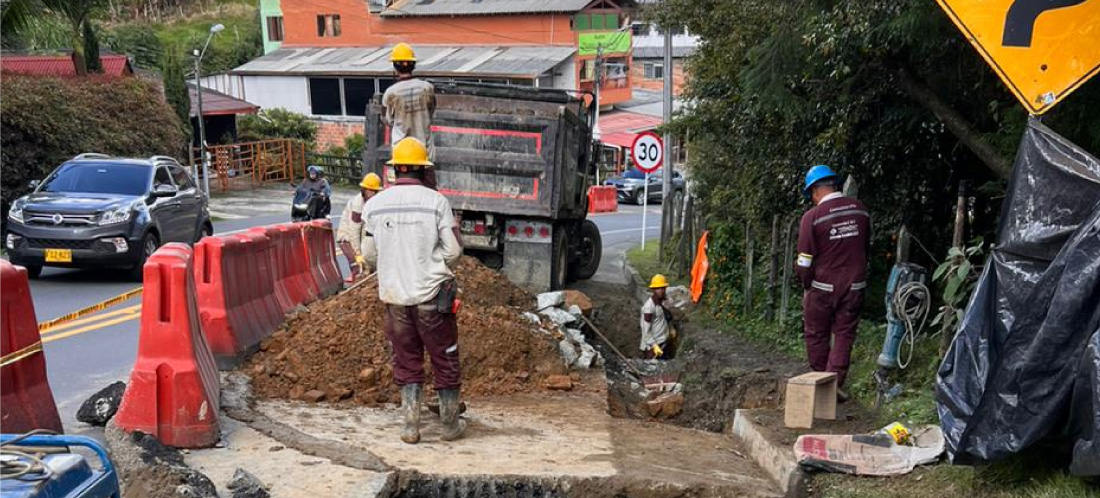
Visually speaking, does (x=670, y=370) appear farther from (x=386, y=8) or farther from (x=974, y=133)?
(x=386, y=8)

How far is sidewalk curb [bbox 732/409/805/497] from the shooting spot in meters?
6.52

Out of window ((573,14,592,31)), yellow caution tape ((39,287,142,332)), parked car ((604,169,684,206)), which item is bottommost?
parked car ((604,169,684,206))

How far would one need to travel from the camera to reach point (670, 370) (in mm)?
12430

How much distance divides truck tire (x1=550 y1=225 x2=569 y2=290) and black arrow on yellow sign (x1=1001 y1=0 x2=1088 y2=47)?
8.63 meters

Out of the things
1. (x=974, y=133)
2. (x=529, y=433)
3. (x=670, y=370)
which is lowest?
(x=670, y=370)

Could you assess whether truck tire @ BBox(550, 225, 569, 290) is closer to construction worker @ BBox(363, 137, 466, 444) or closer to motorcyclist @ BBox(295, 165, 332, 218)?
motorcyclist @ BBox(295, 165, 332, 218)

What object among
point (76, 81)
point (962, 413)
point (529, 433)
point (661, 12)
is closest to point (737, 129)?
point (661, 12)

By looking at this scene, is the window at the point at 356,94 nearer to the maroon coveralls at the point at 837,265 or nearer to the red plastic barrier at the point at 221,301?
the red plastic barrier at the point at 221,301

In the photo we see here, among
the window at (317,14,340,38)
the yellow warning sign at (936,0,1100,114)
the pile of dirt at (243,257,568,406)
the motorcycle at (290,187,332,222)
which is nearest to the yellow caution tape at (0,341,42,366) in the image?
the pile of dirt at (243,257,568,406)

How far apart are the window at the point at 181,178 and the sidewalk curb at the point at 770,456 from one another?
1209cm

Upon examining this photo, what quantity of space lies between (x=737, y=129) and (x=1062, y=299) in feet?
30.0

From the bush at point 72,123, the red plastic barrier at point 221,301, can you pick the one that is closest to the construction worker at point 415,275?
the red plastic barrier at point 221,301

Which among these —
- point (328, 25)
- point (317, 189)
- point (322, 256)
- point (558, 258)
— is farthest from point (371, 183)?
point (328, 25)

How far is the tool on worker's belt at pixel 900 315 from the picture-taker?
797cm
